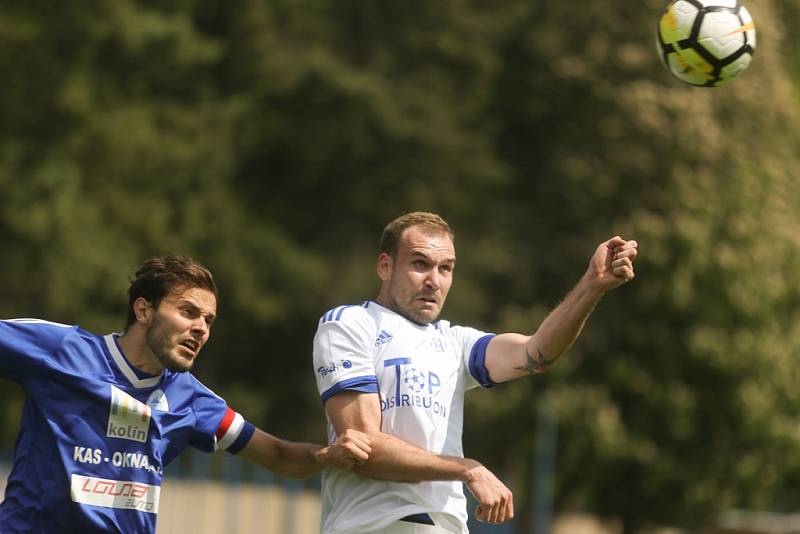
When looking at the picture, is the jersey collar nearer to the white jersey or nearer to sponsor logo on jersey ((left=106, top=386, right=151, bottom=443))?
sponsor logo on jersey ((left=106, top=386, right=151, bottom=443))

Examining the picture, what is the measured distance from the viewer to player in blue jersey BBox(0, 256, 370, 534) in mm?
6172

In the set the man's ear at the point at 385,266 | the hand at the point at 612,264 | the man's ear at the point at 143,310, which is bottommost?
the man's ear at the point at 143,310

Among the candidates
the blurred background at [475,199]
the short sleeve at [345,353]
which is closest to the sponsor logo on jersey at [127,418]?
the short sleeve at [345,353]

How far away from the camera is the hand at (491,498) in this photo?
5906mm

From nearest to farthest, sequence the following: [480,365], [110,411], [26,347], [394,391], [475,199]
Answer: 1. [26,347]
2. [110,411]
3. [394,391]
4. [480,365]
5. [475,199]

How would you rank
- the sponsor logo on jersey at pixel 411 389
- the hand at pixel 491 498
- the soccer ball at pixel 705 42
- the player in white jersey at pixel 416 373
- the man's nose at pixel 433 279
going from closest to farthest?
the hand at pixel 491 498 → the player in white jersey at pixel 416 373 → the sponsor logo on jersey at pixel 411 389 → the man's nose at pixel 433 279 → the soccer ball at pixel 705 42

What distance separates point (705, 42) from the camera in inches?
350

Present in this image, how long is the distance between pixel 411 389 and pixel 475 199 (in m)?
27.1

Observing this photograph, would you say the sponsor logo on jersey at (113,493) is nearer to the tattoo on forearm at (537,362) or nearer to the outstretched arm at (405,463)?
the outstretched arm at (405,463)

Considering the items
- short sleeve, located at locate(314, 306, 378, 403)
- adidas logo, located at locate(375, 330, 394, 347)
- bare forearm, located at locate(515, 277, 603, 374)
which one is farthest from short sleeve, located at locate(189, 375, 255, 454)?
bare forearm, located at locate(515, 277, 603, 374)

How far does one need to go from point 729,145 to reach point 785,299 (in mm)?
3483

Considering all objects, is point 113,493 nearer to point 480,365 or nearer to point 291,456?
point 291,456

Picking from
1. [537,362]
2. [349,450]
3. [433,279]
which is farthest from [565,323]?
[349,450]

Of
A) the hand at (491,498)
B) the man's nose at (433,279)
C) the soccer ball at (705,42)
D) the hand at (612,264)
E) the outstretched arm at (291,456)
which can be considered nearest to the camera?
the hand at (491,498)
